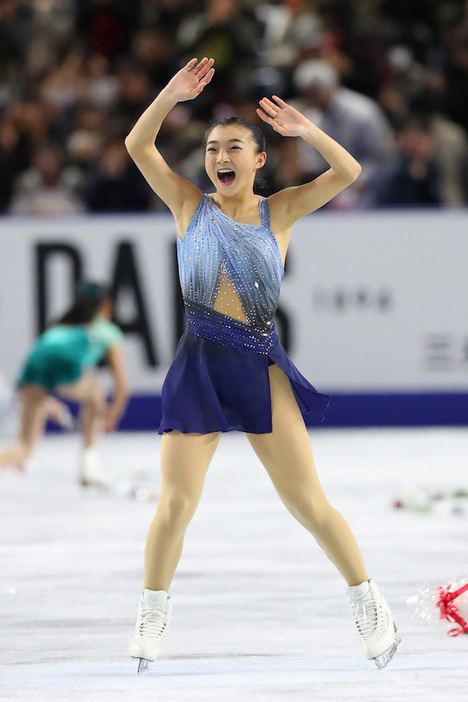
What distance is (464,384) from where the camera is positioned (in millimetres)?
9828

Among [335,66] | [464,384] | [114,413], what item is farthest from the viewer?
[335,66]

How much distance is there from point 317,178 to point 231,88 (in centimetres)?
695

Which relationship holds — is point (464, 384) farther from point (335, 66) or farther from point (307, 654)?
point (307, 654)

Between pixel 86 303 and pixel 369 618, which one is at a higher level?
pixel 369 618

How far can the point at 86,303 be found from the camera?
7848mm

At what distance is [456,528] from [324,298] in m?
4.24

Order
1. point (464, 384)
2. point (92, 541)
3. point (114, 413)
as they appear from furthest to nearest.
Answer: point (464, 384) → point (114, 413) → point (92, 541)

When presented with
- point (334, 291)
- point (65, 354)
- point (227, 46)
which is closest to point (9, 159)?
point (227, 46)

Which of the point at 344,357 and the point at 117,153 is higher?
the point at 117,153

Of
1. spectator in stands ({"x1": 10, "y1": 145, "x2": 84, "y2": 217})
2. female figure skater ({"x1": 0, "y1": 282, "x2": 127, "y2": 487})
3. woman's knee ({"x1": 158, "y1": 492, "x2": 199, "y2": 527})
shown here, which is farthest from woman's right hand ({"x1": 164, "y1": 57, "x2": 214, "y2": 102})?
spectator in stands ({"x1": 10, "y1": 145, "x2": 84, "y2": 217})

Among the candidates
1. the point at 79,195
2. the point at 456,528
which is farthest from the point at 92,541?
the point at 79,195

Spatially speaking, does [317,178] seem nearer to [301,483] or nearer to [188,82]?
[188,82]

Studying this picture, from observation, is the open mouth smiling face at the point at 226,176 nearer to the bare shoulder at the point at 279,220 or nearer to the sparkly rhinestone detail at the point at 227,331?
the bare shoulder at the point at 279,220

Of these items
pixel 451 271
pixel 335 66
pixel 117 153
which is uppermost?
pixel 335 66
